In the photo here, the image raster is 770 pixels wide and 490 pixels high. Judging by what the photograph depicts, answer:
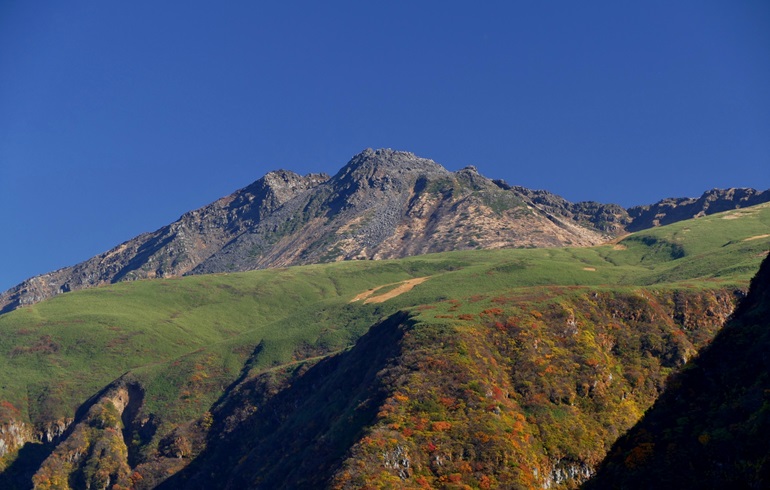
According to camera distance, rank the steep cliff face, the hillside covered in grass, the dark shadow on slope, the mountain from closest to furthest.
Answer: the mountain → the steep cliff face → the hillside covered in grass → the dark shadow on slope

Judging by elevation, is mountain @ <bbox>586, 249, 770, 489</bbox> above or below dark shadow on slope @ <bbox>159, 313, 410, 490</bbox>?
below

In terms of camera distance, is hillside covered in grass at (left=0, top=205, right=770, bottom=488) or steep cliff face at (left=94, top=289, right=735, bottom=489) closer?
steep cliff face at (left=94, top=289, right=735, bottom=489)

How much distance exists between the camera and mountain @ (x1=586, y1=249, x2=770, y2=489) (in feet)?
249

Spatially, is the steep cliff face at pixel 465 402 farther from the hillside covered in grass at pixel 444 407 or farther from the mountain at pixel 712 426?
the mountain at pixel 712 426

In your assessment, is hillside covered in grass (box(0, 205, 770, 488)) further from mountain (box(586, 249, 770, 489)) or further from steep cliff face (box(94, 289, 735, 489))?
mountain (box(586, 249, 770, 489))

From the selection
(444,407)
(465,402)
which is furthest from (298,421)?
(465,402)

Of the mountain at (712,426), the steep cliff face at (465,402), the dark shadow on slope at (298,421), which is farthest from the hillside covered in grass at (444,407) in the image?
the mountain at (712,426)

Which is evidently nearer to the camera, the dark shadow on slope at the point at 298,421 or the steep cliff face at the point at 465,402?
the steep cliff face at the point at 465,402

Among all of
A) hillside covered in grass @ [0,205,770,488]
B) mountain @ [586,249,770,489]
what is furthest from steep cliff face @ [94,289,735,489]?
mountain @ [586,249,770,489]

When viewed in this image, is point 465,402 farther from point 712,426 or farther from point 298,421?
point 298,421

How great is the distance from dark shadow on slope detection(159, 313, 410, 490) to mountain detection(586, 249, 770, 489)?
46.3m

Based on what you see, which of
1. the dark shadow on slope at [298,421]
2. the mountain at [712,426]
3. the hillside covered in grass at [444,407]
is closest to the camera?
the mountain at [712,426]

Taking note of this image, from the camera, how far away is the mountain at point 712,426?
75.9m

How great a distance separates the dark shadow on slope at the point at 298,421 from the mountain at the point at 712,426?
152 feet
